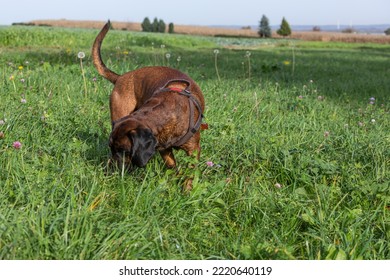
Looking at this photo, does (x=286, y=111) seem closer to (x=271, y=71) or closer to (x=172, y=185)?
(x=172, y=185)

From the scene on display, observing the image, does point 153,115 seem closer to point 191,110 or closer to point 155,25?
point 191,110

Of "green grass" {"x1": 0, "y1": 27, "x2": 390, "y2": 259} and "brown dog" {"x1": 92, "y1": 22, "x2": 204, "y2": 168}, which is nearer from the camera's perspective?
"green grass" {"x1": 0, "y1": 27, "x2": 390, "y2": 259}

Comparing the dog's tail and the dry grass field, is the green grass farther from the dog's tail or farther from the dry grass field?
the dry grass field

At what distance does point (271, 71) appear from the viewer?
11.8 meters

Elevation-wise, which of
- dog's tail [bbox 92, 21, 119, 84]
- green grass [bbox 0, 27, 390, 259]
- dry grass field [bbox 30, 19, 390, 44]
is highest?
dry grass field [bbox 30, 19, 390, 44]

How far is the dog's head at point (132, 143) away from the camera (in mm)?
3324

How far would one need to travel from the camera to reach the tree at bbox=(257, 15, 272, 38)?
53375 millimetres

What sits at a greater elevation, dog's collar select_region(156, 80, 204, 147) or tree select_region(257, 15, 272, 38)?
tree select_region(257, 15, 272, 38)

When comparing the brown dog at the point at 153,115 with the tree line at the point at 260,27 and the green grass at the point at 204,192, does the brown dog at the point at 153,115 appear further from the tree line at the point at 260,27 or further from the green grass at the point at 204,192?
the tree line at the point at 260,27

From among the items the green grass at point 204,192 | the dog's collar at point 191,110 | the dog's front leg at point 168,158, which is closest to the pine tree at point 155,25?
the green grass at point 204,192

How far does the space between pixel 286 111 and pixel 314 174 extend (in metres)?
2.66

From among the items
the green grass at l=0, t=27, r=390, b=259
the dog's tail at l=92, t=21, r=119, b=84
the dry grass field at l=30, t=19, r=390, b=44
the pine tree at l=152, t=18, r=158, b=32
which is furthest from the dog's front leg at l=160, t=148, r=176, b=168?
the pine tree at l=152, t=18, r=158, b=32

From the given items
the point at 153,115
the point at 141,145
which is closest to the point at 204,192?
the point at 141,145

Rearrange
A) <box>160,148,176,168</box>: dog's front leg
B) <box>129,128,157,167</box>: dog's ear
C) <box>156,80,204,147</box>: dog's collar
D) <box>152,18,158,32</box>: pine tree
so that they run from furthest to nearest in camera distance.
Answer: <box>152,18,158,32</box>: pine tree < <box>160,148,176,168</box>: dog's front leg < <box>156,80,204,147</box>: dog's collar < <box>129,128,157,167</box>: dog's ear
